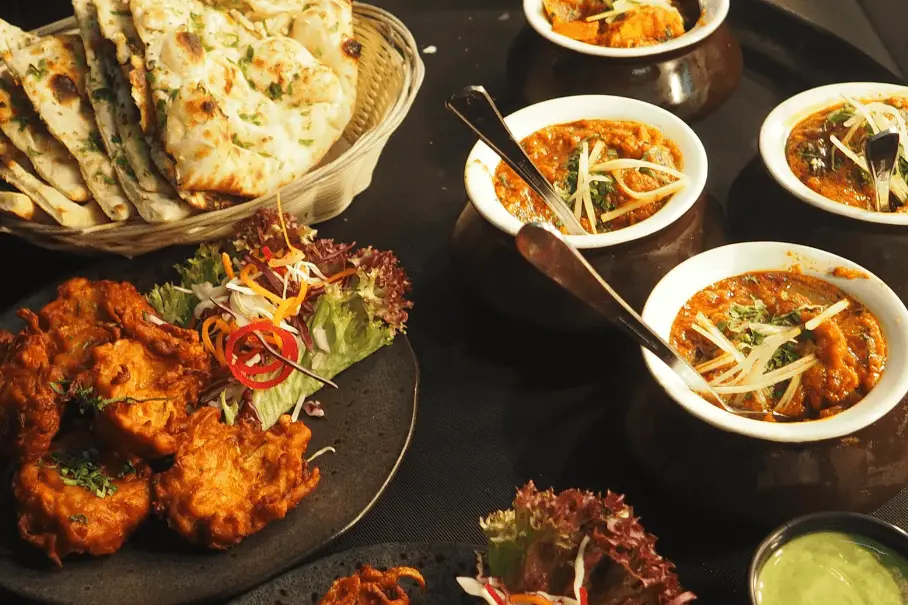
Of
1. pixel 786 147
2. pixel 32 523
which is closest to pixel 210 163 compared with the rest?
pixel 32 523

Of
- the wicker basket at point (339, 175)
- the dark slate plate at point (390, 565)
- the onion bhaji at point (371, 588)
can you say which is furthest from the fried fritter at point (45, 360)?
the onion bhaji at point (371, 588)

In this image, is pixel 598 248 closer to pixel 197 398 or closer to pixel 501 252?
pixel 501 252

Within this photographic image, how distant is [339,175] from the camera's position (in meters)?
2.96

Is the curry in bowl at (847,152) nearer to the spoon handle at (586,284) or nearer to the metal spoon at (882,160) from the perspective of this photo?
the metal spoon at (882,160)

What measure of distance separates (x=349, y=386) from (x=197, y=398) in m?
0.46

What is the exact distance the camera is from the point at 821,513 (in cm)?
190

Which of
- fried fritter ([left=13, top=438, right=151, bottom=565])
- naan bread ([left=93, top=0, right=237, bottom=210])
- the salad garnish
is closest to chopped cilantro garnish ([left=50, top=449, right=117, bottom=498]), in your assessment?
fried fritter ([left=13, top=438, right=151, bottom=565])

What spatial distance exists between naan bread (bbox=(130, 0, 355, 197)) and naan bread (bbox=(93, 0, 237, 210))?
4 centimetres

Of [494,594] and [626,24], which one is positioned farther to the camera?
[626,24]

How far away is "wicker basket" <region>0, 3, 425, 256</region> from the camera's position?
2764mm

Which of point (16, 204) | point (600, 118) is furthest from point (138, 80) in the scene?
point (600, 118)

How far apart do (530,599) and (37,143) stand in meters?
2.19

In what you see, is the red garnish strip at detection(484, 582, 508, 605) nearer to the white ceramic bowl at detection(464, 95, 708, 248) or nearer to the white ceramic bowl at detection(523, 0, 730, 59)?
the white ceramic bowl at detection(464, 95, 708, 248)

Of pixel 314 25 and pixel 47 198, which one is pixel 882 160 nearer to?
pixel 314 25
